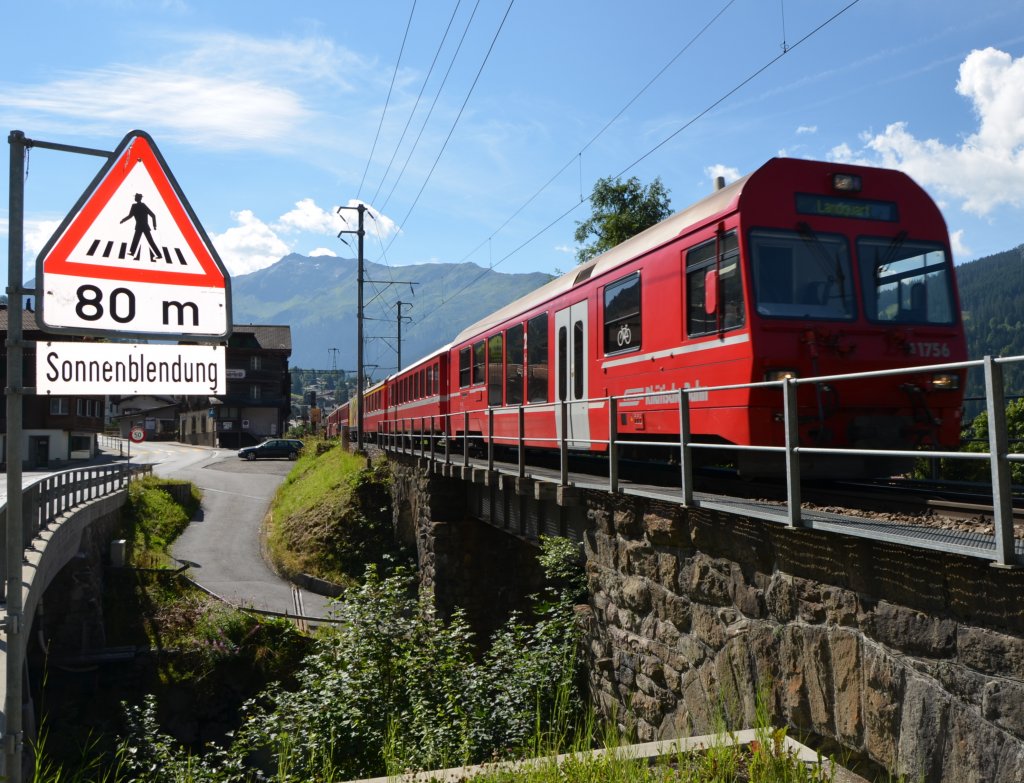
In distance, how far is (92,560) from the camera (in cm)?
2195

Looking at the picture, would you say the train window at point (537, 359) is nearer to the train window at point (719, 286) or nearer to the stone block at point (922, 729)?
the train window at point (719, 286)

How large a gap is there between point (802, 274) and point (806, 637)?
4.26 meters

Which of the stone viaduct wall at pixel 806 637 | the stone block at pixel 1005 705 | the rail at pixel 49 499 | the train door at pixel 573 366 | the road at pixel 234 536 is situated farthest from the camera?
the road at pixel 234 536

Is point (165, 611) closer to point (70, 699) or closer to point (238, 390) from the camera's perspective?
point (70, 699)

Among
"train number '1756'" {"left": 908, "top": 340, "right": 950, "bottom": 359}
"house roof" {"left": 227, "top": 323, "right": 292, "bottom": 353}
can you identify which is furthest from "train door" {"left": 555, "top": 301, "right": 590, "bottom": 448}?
"house roof" {"left": 227, "top": 323, "right": 292, "bottom": 353}

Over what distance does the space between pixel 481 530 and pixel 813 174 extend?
11.5 metres

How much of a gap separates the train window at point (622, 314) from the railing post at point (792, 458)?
4572 millimetres

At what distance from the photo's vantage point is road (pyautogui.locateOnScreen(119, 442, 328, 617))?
24.1 m

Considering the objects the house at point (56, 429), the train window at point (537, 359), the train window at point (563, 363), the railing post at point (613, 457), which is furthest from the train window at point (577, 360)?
the house at point (56, 429)

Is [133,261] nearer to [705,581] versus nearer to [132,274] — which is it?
[132,274]

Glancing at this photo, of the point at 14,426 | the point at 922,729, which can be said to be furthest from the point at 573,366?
the point at 14,426

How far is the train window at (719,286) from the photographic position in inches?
321

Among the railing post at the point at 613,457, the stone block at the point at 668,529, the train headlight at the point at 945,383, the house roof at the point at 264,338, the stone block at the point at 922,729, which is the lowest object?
the stone block at the point at 922,729

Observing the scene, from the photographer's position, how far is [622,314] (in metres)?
10.4
